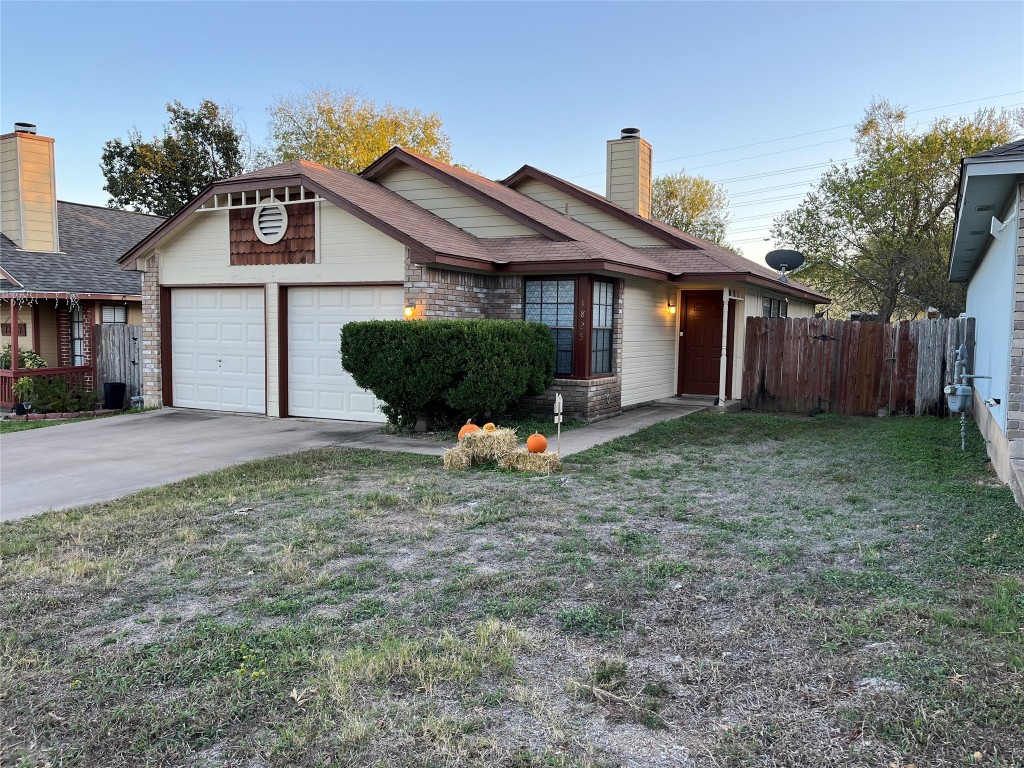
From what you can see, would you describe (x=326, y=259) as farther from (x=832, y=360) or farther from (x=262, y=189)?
(x=832, y=360)

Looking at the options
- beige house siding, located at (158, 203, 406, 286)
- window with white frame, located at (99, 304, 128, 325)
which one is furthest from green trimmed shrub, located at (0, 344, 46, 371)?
beige house siding, located at (158, 203, 406, 286)

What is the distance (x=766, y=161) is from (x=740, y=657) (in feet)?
141

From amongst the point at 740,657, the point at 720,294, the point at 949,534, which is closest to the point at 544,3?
the point at 720,294

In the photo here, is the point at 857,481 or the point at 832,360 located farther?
the point at 832,360

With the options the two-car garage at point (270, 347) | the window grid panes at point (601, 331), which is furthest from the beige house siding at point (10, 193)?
the window grid panes at point (601, 331)

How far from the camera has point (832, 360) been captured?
46.1ft

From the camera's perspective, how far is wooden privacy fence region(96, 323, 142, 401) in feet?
50.1

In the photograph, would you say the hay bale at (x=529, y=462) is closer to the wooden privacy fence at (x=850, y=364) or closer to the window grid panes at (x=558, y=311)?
the window grid panes at (x=558, y=311)

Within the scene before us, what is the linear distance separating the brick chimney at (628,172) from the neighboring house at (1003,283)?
29.7 ft

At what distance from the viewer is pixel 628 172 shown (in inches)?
689

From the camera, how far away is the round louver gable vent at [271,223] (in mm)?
12398

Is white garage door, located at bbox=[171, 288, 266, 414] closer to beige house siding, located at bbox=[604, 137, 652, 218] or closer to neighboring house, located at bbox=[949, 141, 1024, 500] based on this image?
beige house siding, located at bbox=[604, 137, 652, 218]

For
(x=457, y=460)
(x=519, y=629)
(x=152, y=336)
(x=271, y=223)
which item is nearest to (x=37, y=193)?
(x=152, y=336)

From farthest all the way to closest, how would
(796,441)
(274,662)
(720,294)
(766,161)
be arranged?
(766,161)
(720,294)
(796,441)
(274,662)
